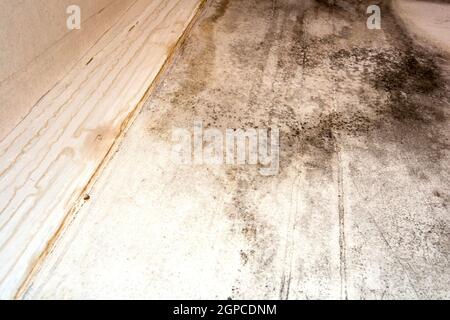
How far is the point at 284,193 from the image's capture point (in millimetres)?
1187

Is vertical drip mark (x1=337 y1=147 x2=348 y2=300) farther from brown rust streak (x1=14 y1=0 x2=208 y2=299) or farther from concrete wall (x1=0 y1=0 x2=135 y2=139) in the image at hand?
concrete wall (x1=0 y1=0 x2=135 y2=139)

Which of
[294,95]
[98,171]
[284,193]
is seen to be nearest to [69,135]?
[98,171]

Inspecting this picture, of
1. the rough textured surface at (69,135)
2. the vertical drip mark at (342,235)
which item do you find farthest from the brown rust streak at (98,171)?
the vertical drip mark at (342,235)

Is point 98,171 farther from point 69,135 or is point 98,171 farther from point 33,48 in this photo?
point 33,48

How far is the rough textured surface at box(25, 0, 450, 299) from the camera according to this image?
976 mm

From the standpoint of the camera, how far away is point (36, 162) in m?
1.23

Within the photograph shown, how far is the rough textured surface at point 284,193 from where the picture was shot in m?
0.98

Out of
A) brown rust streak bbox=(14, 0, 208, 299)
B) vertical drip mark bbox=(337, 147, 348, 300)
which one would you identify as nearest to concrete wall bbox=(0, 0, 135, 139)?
brown rust streak bbox=(14, 0, 208, 299)

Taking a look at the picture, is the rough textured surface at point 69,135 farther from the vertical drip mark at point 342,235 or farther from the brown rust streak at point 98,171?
the vertical drip mark at point 342,235

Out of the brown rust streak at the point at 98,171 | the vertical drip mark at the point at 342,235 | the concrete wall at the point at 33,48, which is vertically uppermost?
the concrete wall at the point at 33,48

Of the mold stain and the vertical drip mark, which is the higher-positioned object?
the mold stain

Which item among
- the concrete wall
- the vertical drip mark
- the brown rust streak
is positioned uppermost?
the concrete wall
